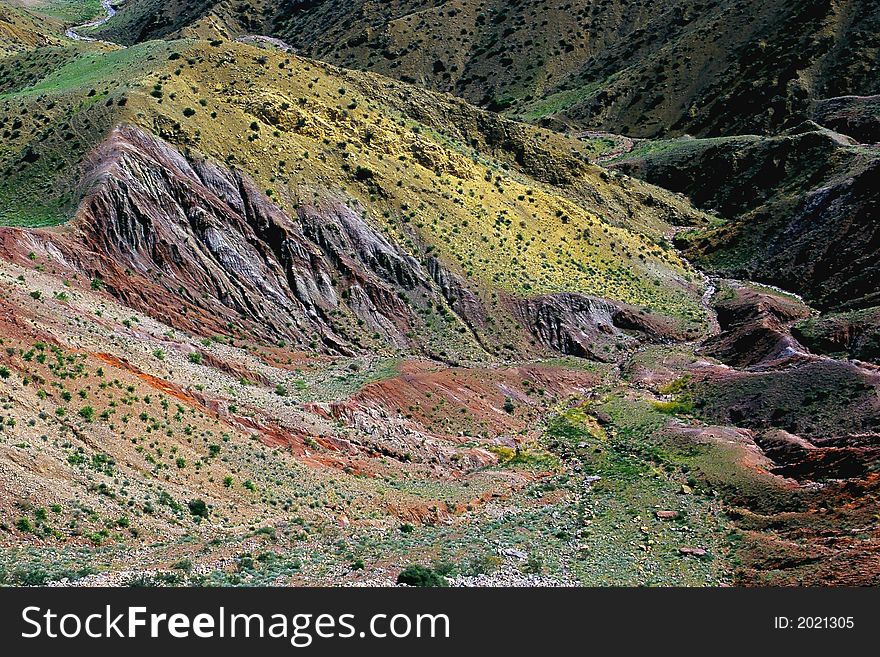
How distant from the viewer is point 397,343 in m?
45.1

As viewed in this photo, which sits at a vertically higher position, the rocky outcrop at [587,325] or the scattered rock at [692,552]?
the rocky outcrop at [587,325]

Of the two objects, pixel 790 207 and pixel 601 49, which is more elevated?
pixel 601 49

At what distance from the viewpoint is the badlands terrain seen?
75.5 feet

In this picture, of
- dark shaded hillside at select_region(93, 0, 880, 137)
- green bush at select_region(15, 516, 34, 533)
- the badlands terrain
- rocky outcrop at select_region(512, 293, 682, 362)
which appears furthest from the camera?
dark shaded hillside at select_region(93, 0, 880, 137)

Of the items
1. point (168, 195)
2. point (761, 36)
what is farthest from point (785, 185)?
point (168, 195)

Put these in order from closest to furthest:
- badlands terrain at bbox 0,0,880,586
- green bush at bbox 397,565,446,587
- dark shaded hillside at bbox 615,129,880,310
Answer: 1. green bush at bbox 397,565,446,587
2. badlands terrain at bbox 0,0,880,586
3. dark shaded hillside at bbox 615,129,880,310

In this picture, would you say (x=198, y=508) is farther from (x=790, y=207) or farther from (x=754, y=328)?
(x=790, y=207)

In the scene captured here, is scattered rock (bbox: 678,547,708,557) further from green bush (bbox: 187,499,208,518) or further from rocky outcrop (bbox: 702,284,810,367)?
rocky outcrop (bbox: 702,284,810,367)

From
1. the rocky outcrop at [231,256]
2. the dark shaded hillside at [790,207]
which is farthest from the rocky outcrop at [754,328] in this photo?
the rocky outcrop at [231,256]

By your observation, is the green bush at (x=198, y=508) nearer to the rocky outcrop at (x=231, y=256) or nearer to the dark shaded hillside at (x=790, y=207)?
the rocky outcrop at (x=231, y=256)

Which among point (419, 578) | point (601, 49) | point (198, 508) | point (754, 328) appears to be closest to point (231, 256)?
point (198, 508)

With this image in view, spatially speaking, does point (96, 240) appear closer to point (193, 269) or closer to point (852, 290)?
point (193, 269)

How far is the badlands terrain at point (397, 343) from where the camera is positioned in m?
23.0

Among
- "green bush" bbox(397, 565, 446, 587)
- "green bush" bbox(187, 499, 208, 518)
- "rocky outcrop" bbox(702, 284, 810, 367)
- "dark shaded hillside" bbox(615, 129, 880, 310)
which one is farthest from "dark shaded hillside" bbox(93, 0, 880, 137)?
"green bush" bbox(187, 499, 208, 518)
